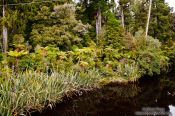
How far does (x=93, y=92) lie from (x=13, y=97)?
21.8ft

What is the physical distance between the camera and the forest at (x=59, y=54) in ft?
42.6

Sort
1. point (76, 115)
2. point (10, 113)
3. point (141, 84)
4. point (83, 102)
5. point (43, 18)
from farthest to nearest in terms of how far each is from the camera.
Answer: point (43, 18)
point (141, 84)
point (83, 102)
point (76, 115)
point (10, 113)

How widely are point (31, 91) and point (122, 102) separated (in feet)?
16.0

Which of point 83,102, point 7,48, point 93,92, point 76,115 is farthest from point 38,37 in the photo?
point 76,115

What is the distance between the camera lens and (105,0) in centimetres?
2934

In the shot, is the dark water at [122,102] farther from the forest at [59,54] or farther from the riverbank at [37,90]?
the forest at [59,54]

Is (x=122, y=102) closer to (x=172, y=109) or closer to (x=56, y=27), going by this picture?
(x=172, y=109)

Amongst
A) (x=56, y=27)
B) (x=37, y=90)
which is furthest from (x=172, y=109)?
(x=56, y=27)

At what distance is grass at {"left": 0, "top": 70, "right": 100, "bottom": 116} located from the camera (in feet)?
37.5

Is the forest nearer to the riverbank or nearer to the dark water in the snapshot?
the riverbank

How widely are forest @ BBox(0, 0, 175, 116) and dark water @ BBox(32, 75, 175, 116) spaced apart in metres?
0.61

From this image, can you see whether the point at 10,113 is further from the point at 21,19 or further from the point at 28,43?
the point at 28,43

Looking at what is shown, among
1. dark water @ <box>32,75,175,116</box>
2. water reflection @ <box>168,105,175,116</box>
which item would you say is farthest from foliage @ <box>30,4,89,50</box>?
water reflection @ <box>168,105,175,116</box>

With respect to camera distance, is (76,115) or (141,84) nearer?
(76,115)
